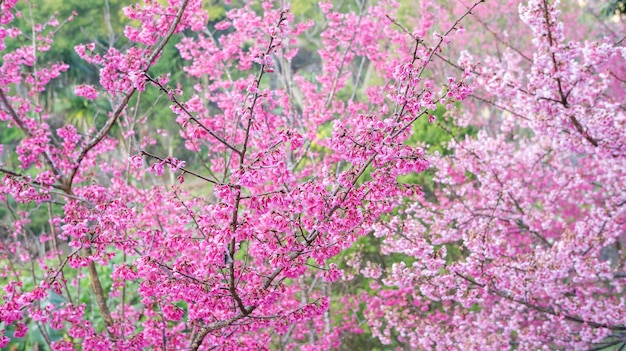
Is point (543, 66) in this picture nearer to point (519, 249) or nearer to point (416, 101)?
point (416, 101)

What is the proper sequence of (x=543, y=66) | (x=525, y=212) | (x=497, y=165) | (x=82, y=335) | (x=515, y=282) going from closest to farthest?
(x=82, y=335) < (x=543, y=66) < (x=515, y=282) < (x=525, y=212) < (x=497, y=165)

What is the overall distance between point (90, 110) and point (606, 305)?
50.8 ft

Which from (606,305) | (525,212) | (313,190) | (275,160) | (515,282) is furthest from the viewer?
(525,212)

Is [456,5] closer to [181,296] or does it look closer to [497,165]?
[497,165]

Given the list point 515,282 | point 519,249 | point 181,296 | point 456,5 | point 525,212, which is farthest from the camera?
point 456,5

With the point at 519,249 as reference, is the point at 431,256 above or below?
below

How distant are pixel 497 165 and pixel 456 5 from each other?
10313 millimetres

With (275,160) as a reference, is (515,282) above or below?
above

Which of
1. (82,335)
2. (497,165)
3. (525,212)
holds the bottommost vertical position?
(82,335)

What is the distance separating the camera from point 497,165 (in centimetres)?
686

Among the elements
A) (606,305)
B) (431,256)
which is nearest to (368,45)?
(431,256)

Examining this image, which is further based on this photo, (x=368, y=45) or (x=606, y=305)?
(x=368, y=45)

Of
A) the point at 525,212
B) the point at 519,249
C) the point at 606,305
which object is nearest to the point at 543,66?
the point at 525,212

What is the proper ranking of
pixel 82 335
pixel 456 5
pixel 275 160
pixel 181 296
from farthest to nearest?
pixel 456 5, pixel 82 335, pixel 181 296, pixel 275 160
